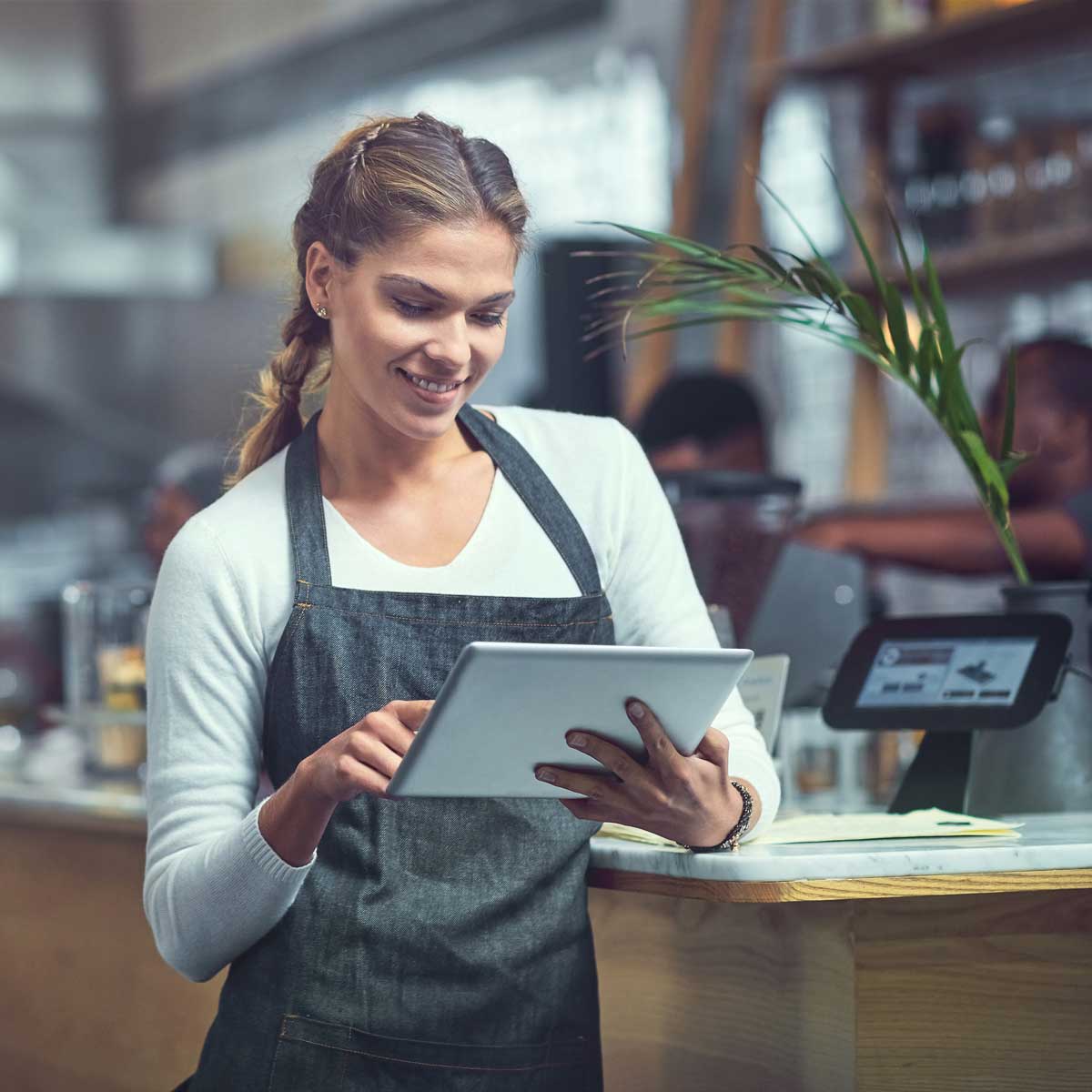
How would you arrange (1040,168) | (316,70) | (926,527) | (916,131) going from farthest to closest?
1. (316,70)
2. (916,131)
3. (1040,168)
4. (926,527)

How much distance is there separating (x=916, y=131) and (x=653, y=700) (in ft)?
9.29

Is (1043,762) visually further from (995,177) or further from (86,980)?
(995,177)

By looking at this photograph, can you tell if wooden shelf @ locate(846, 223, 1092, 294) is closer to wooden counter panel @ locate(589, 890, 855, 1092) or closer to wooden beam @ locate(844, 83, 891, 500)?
wooden beam @ locate(844, 83, 891, 500)

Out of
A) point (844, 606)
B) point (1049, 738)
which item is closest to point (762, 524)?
point (844, 606)

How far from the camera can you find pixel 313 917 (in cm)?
150

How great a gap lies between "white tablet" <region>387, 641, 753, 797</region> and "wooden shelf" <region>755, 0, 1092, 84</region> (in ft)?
8.52

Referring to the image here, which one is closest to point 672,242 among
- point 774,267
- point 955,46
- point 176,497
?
point 774,267

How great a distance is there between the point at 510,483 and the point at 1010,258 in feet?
7.32

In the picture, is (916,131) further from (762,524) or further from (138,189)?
(138,189)

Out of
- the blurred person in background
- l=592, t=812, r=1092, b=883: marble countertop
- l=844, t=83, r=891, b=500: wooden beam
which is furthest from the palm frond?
l=844, t=83, r=891, b=500: wooden beam

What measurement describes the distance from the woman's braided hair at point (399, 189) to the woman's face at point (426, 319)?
0.02 m

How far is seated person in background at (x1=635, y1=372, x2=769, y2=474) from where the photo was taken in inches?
130

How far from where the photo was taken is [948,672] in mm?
1750

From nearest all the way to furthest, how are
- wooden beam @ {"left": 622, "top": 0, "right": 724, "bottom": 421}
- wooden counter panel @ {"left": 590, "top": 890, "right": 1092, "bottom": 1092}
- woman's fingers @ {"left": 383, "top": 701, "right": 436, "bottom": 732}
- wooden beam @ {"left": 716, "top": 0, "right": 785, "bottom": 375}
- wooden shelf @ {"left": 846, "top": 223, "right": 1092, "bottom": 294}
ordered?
woman's fingers @ {"left": 383, "top": 701, "right": 436, "bottom": 732}, wooden counter panel @ {"left": 590, "top": 890, "right": 1092, "bottom": 1092}, wooden shelf @ {"left": 846, "top": 223, "right": 1092, "bottom": 294}, wooden beam @ {"left": 716, "top": 0, "right": 785, "bottom": 375}, wooden beam @ {"left": 622, "top": 0, "right": 724, "bottom": 421}
